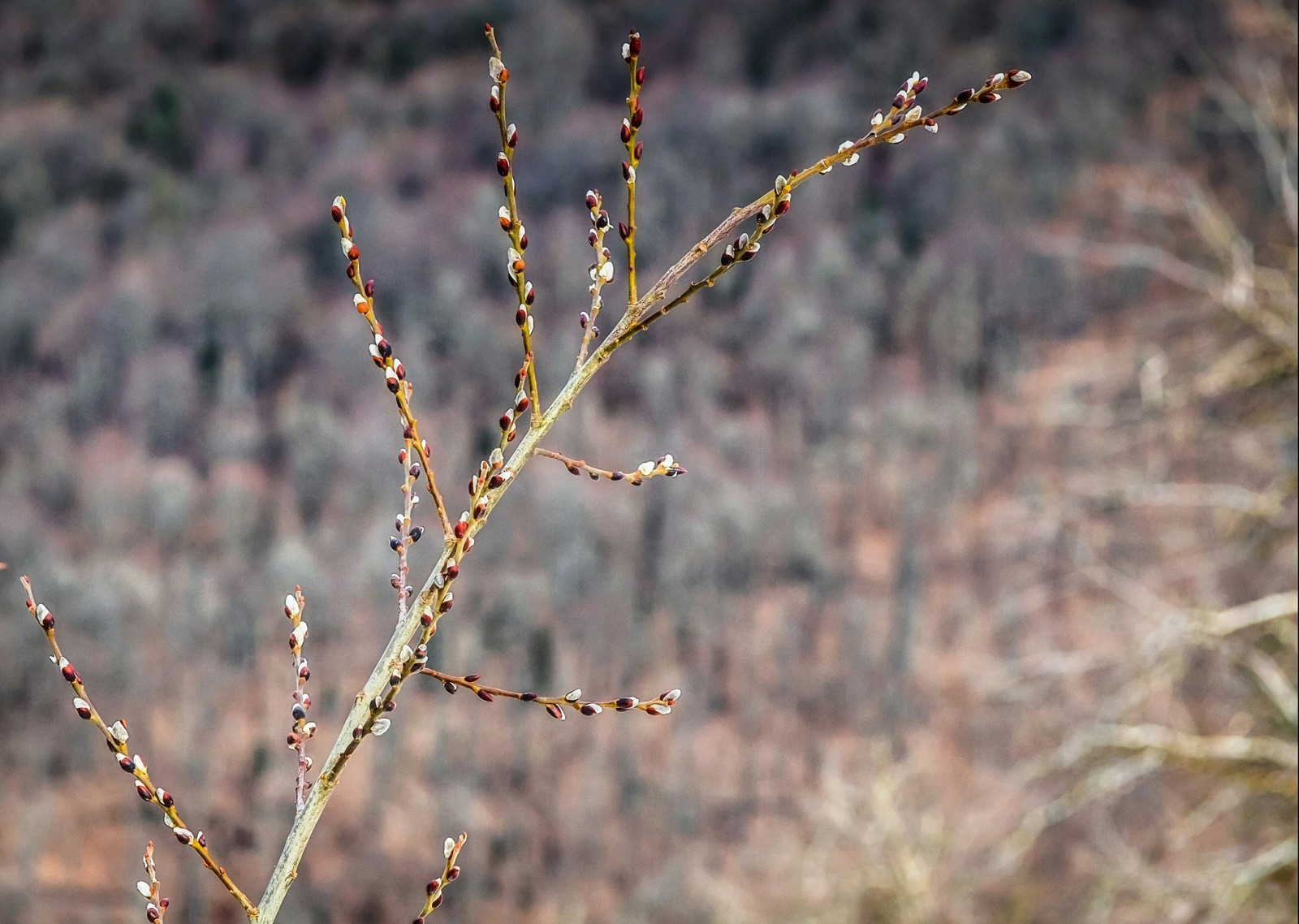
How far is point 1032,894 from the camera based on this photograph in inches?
186

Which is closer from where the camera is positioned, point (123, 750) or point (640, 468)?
point (123, 750)

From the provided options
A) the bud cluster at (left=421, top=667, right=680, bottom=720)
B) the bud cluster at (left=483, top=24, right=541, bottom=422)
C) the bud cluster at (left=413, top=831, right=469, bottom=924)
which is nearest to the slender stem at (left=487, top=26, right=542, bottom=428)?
the bud cluster at (left=483, top=24, right=541, bottom=422)

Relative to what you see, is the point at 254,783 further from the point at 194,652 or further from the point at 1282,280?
the point at 1282,280

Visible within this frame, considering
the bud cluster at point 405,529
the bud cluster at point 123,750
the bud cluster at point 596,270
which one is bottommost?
the bud cluster at point 123,750

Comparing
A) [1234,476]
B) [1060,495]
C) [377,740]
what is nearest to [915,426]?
[1060,495]

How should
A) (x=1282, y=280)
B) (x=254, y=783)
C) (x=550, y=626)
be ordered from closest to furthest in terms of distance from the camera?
(x=1282, y=280) → (x=254, y=783) → (x=550, y=626)

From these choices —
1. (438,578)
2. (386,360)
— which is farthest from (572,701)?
(386,360)

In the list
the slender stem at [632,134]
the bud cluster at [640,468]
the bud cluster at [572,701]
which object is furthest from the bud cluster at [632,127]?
the bud cluster at [572,701]

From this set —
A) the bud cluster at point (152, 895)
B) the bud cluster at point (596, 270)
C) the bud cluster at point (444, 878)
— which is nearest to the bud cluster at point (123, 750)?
the bud cluster at point (152, 895)

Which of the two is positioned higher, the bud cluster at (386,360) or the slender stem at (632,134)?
the slender stem at (632,134)

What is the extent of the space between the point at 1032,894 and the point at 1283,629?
209cm

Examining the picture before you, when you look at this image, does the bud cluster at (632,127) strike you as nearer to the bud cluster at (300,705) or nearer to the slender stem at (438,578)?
the slender stem at (438,578)

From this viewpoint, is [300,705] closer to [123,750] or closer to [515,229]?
[123,750]

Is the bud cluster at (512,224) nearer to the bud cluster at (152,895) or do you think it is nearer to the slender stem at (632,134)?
the slender stem at (632,134)
